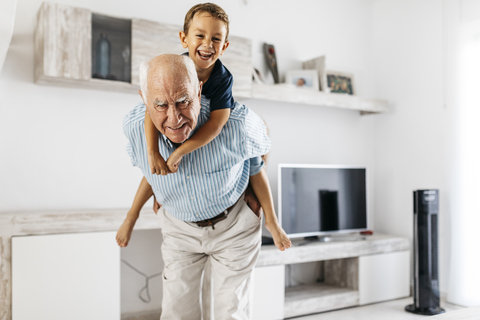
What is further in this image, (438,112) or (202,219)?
(438,112)

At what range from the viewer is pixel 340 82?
345 cm

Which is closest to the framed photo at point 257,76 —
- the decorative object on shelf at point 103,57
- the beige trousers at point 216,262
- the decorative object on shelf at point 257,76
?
the decorative object on shelf at point 257,76

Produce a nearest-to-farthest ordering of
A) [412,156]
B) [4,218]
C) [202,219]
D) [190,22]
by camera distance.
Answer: [190,22], [202,219], [4,218], [412,156]

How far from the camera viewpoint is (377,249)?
3.07 m

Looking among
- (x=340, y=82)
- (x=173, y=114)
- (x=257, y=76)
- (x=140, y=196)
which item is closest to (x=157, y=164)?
(x=173, y=114)

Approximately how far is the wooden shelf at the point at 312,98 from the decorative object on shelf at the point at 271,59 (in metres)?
0.20

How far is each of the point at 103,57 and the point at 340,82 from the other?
205 cm

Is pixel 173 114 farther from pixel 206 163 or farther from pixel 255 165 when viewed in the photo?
pixel 255 165

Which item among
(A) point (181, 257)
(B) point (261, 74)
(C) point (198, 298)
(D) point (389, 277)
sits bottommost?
(D) point (389, 277)

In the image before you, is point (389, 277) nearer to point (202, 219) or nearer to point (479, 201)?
point (479, 201)

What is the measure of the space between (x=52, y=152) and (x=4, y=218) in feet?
1.87

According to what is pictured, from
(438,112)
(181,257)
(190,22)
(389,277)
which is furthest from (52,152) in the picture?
(438,112)

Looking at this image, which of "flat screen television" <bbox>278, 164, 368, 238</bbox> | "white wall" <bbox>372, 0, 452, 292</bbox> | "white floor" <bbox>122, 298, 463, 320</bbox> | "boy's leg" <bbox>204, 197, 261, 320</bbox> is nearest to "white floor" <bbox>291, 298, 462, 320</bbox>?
"white floor" <bbox>122, 298, 463, 320</bbox>

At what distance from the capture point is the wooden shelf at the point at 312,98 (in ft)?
9.03
